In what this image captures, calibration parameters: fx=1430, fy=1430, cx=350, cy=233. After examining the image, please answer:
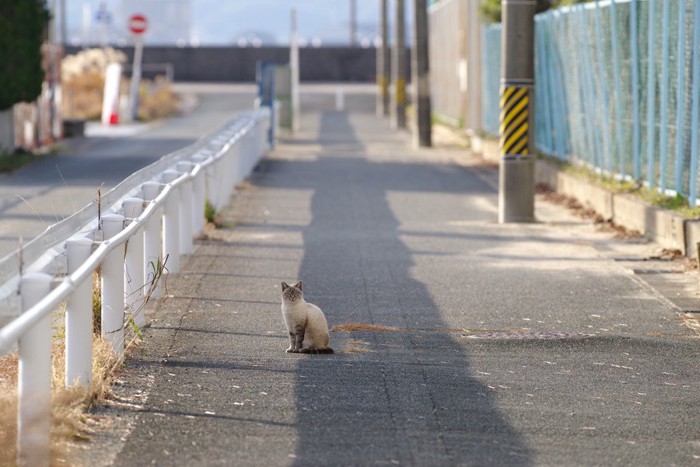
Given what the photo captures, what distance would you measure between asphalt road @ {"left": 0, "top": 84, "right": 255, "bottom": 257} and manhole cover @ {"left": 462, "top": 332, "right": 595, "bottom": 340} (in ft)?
10.2

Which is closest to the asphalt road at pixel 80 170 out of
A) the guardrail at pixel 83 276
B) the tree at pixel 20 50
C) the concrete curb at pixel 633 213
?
the guardrail at pixel 83 276

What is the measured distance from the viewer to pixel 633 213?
16.4 meters

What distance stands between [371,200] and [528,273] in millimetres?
7947

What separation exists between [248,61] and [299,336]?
3095 inches

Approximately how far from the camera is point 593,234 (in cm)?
1648

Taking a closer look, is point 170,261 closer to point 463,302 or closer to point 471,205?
point 463,302

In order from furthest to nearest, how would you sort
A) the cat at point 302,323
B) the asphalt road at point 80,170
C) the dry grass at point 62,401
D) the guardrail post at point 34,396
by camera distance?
the asphalt road at point 80,170 → the cat at point 302,323 → the dry grass at point 62,401 → the guardrail post at point 34,396

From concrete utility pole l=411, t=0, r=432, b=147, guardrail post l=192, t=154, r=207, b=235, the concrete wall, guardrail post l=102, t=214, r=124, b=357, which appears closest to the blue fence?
guardrail post l=192, t=154, r=207, b=235

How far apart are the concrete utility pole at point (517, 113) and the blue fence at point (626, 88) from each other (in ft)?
4.17

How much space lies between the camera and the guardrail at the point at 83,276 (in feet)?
19.8

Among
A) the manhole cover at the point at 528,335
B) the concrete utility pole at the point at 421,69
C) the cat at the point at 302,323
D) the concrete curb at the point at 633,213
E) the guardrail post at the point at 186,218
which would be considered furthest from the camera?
the concrete utility pole at the point at 421,69

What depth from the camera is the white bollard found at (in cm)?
730

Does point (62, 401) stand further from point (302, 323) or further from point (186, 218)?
point (186, 218)

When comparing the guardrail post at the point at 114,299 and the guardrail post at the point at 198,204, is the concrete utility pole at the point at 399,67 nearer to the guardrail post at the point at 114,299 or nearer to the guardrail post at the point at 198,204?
the guardrail post at the point at 198,204
